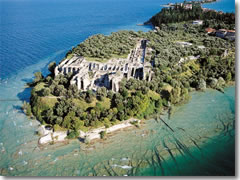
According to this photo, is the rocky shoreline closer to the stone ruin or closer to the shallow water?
the shallow water

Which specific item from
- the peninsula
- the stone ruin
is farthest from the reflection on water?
the stone ruin

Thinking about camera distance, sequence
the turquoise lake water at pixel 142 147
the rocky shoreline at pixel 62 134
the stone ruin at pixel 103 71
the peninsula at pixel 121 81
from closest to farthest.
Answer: the turquoise lake water at pixel 142 147, the rocky shoreline at pixel 62 134, the peninsula at pixel 121 81, the stone ruin at pixel 103 71

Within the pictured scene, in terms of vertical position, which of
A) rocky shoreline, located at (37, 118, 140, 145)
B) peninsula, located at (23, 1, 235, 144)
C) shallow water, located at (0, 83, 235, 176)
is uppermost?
peninsula, located at (23, 1, 235, 144)

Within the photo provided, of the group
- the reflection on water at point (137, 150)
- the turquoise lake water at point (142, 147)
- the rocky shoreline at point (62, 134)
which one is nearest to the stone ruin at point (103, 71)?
the rocky shoreline at point (62, 134)

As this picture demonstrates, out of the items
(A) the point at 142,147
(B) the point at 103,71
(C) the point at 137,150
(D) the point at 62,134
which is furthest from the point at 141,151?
(B) the point at 103,71

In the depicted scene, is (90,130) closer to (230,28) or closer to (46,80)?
(46,80)

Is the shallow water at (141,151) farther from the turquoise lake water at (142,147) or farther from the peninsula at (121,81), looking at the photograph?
the peninsula at (121,81)

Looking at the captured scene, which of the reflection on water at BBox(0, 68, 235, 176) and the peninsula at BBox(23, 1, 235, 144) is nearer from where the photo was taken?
the reflection on water at BBox(0, 68, 235, 176)

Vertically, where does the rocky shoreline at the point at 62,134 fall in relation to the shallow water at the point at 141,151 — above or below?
above

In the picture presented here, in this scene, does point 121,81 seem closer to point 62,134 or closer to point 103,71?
point 103,71

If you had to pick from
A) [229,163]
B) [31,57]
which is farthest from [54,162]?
[31,57]
